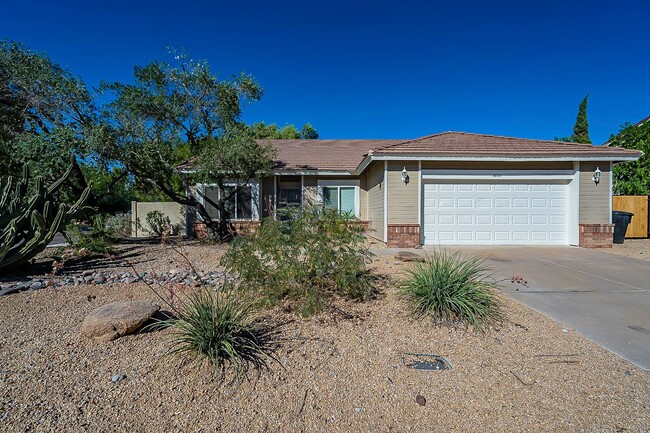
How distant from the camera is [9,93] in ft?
31.5

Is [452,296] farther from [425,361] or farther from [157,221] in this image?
[157,221]

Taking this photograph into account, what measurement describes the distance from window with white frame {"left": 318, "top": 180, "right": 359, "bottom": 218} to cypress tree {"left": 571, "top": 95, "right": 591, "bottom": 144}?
20.7 m

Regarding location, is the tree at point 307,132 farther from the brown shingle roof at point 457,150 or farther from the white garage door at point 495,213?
the white garage door at point 495,213

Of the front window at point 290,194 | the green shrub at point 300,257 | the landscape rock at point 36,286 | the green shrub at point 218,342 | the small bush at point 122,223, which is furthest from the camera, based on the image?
the small bush at point 122,223

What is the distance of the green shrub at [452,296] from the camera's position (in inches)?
159

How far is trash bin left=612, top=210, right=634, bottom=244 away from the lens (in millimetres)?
11523

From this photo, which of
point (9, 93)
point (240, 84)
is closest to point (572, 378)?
point (240, 84)

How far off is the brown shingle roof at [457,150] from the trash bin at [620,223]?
2.23m

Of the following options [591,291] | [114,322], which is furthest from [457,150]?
[114,322]

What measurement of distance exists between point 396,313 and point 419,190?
22.9ft

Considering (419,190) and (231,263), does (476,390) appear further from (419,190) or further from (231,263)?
(419,190)

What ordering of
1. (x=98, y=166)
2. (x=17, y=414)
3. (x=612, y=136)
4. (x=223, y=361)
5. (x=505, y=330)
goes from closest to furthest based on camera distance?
(x=17, y=414)
(x=223, y=361)
(x=505, y=330)
(x=98, y=166)
(x=612, y=136)

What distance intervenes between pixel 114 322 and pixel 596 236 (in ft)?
42.9

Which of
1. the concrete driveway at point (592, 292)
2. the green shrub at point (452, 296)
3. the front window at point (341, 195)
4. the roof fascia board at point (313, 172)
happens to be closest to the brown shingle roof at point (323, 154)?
the roof fascia board at point (313, 172)
